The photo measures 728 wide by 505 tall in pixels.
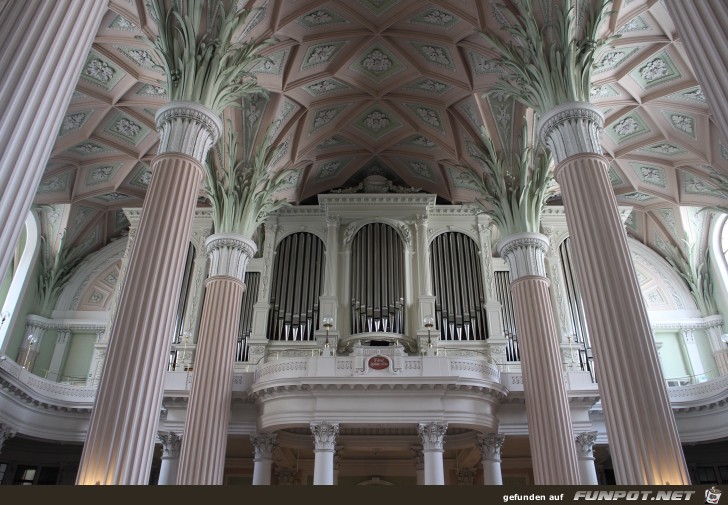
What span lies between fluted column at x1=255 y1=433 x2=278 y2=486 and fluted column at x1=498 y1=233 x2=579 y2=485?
6790 millimetres

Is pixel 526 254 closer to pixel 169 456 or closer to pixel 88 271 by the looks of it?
pixel 169 456

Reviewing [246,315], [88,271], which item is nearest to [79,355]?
[88,271]

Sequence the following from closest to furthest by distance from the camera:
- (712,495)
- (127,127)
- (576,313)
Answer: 1. (712,495)
2. (127,127)
3. (576,313)

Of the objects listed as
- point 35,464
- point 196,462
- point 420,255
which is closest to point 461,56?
point 420,255

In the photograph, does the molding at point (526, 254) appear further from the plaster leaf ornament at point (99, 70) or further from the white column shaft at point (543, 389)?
the plaster leaf ornament at point (99, 70)

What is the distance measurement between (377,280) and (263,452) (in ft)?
23.4

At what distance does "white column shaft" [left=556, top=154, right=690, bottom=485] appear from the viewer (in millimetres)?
8227

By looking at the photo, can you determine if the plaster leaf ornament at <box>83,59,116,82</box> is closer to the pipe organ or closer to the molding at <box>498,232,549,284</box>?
the pipe organ

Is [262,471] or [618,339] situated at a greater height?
[618,339]

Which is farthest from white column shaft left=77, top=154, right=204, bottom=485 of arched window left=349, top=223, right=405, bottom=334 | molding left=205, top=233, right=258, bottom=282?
arched window left=349, top=223, right=405, bottom=334

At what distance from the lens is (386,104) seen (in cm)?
2005

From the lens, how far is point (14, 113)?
5.61 metres

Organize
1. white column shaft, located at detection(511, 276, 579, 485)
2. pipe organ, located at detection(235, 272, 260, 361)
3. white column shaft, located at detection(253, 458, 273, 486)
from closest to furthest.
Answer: white column shaft, located at detection(511, 276, 579, 485), white column shaft, located at detection(253, 458, 273, 486), pipe organ, located at detection(235, 272, 260, 361)

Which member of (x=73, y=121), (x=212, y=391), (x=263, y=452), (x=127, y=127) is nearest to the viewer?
(x=212, y=391)
